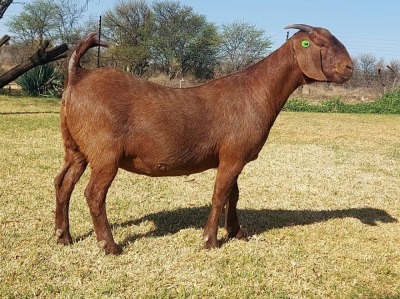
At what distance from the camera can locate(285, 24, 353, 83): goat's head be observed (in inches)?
161

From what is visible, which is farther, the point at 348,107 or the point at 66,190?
the point at 348,107

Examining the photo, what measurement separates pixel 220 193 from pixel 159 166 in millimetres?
657

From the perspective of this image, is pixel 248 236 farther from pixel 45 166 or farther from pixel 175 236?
pixel 45 166

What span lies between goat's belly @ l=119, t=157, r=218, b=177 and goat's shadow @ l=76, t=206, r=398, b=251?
0.87 m

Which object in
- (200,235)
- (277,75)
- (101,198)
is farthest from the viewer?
(200,235)

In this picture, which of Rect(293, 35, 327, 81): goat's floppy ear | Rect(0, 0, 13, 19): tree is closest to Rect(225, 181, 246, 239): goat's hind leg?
Rect(293, 35, 327, 81): goat's floppy ear

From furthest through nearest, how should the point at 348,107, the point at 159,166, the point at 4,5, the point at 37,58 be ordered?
the point at 348,107
the point at 4,5
the point at 37,58
the point at 159,166

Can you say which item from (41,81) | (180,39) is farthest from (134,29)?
(41,81)

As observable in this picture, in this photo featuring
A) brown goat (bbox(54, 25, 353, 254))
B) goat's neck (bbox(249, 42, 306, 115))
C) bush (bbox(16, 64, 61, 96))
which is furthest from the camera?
bush (bbox(16, 64, 61, 96))

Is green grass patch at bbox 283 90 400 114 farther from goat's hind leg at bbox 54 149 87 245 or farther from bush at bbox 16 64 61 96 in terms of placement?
goat's hind leg at bbox 54 149 87 245

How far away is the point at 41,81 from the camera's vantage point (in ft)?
69.3

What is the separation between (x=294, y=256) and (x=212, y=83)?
1.87 m

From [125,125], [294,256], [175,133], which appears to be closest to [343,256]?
[294,256]

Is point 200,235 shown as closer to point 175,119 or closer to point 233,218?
point 233,218
